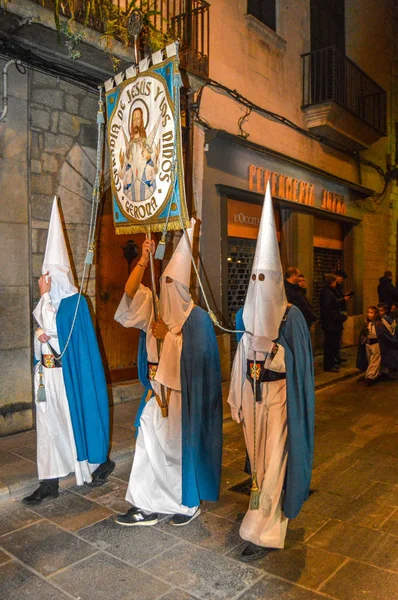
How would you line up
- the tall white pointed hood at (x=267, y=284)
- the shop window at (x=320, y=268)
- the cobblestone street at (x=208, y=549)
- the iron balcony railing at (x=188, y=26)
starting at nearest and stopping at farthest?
the cobblestone street at (x=208, y=549) < the tall white pointed hood at (x=267, y=284) < the iron balcony railing at (x=188, y=26) < the shop window at (x=320, y=268)

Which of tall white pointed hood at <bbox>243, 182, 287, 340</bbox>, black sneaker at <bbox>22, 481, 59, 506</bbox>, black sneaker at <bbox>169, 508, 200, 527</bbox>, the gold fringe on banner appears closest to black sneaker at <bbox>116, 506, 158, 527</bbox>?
black sneaker at <bbox>169, 508, 200, 527</bbox>

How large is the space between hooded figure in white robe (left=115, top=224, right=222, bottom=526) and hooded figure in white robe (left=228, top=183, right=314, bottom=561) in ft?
1.45

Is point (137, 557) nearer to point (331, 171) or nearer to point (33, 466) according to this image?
point (33, 466)

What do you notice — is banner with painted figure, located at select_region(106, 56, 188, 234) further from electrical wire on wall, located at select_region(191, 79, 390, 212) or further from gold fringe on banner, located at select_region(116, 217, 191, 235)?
electrical wire on wall, located at select_region(191, 79, 390, 212)

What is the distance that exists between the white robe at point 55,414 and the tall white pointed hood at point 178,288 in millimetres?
1192

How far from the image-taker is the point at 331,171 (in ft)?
45.3

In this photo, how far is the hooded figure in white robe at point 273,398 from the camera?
352cm

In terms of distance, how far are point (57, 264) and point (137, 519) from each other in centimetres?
230

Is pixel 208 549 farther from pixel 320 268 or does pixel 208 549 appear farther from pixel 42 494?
pixel 320 268

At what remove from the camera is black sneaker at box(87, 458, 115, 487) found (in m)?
4.90

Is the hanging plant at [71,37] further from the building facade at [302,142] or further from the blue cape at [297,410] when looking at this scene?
the blue cape at [297,410]

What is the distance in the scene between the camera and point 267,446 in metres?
3.62

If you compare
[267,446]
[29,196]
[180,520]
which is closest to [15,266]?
[29,196]

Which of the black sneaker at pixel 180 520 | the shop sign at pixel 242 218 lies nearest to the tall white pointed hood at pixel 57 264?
the black sneaker at pixel 180 520
